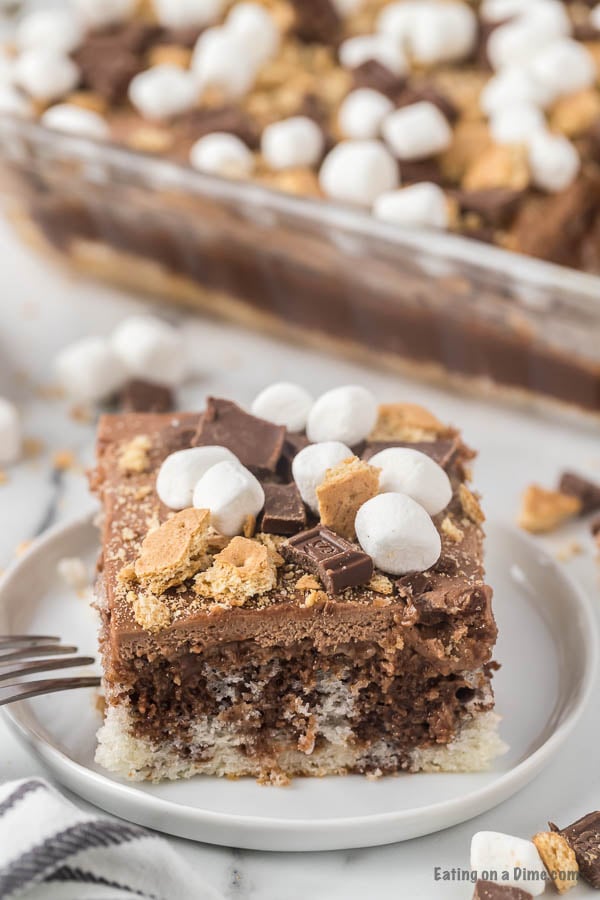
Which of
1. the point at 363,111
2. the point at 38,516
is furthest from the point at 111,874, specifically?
the point at 363,111

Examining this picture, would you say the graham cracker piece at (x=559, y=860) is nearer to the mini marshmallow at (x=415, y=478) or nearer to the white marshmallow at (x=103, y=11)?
the mini marshmallow at (x=415, y=478)

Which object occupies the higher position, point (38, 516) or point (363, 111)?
point (363, 111)

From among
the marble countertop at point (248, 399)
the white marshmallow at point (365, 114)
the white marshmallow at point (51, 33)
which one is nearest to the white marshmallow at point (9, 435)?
the marble countertop at point (248, 399)

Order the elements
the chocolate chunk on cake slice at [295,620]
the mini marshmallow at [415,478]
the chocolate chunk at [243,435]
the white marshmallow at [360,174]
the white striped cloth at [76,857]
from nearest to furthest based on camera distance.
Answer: the white striped cloth at [76,857] < the chocolate chunk on cake slice at [295,620] < the mini marshmallow at [415,478] < the chocolate chunk at [243,435] < the white marshmallow at [360,174]

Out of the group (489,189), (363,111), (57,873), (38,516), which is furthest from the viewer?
(363,111)

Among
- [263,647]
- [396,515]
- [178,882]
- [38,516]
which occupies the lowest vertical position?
[38,516]

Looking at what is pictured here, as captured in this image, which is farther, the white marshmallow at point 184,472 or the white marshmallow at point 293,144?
the white marshmallow at point 293,144

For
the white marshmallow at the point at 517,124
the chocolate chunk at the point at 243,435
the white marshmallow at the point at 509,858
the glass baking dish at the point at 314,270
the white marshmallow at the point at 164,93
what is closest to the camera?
the white marshmallow at the point at 509,858

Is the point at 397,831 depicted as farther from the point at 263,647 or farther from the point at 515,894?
the point at 263,647
